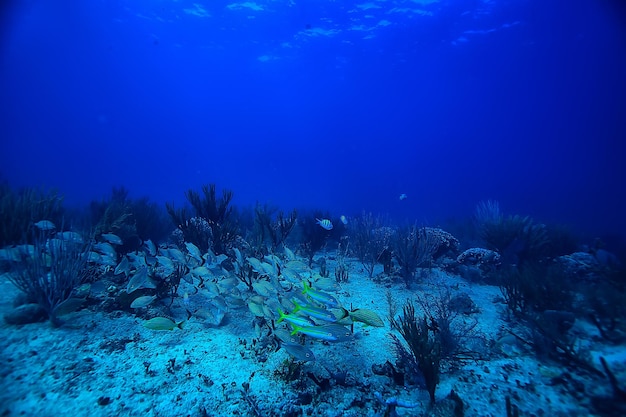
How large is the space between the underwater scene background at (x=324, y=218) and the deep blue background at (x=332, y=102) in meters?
0.75

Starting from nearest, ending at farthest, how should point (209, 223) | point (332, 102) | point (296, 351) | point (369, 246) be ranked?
1. point (296, 351)
2. point (209, 223)
3. point (369, 246)
4. point (332, 102)

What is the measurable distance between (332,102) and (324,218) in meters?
88.2

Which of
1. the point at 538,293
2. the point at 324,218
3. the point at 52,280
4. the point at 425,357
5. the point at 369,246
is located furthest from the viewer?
the point at 324,218

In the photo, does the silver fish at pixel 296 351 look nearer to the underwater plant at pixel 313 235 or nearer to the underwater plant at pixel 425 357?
the underwater plant at pixel 425 357

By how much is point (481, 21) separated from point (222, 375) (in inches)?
1867

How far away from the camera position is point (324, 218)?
1211cm

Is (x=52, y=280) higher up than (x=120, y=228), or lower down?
lower down

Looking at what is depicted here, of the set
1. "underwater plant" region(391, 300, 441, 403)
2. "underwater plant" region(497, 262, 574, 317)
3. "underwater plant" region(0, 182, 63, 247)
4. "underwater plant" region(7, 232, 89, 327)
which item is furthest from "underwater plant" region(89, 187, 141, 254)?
"underwater plant" region(497, 262, 574, 317)

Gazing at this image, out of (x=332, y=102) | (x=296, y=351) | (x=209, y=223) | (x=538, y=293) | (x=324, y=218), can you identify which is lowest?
(x=296, y=351)

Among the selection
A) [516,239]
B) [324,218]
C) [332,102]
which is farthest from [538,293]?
[332,102]

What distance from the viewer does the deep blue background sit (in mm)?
37500

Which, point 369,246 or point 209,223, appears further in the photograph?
point 369,246

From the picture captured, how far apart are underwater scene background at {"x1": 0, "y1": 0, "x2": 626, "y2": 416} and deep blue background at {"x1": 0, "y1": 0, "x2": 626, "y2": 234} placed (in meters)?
0.75

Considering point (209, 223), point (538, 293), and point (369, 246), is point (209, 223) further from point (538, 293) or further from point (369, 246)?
point (538, 293)
